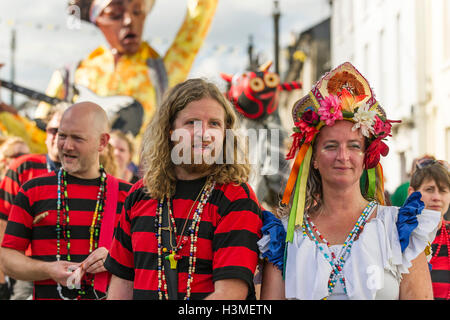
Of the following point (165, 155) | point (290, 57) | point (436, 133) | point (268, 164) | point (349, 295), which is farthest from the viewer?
point (290, 57)

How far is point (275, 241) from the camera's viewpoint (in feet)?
A: 8.14

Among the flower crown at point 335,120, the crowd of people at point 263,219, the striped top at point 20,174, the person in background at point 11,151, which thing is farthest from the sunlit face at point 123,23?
the flower crown at point 335,120

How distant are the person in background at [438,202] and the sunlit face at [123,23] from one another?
963 cm

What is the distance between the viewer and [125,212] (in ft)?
8.85

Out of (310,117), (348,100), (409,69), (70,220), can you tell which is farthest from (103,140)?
(409,69)

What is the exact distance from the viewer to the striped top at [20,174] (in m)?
4.26

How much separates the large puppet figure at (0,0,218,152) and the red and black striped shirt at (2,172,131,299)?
30.2 feet

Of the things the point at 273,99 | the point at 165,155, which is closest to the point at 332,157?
the point at 165,155

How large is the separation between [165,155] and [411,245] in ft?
3.60

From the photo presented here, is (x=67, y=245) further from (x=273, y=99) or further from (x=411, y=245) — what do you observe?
(x=273, y=99)

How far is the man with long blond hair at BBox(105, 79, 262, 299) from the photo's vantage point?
7.99ft

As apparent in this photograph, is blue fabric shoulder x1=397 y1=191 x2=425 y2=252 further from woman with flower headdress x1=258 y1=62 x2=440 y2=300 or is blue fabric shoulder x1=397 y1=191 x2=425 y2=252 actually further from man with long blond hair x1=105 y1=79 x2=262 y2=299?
Answer: man with long blond hair x1=105 y1=79 x2=262 y2=299

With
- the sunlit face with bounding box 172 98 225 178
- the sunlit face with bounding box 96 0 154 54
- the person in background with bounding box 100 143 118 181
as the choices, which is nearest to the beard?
the sunlit face with bounding box 172 98 225 178

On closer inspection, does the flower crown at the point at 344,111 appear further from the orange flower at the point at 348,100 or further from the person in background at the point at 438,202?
the person in background at the point at 438,202
